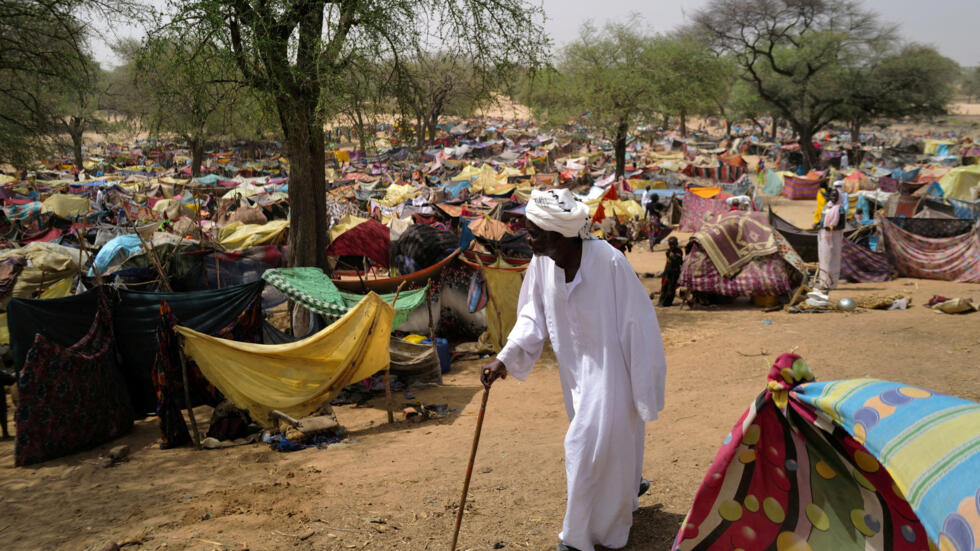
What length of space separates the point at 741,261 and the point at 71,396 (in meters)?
7.81

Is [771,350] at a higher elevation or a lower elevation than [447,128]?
lower

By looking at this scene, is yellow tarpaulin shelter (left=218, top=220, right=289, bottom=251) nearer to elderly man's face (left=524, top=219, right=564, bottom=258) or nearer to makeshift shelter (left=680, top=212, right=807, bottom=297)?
makeshift shelter (left=680, top=212, right=807, bottom=297)

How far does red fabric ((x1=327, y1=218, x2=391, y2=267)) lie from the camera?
1080 centimetres

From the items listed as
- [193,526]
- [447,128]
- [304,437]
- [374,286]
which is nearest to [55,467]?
[304,437]

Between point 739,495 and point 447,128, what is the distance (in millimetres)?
52349

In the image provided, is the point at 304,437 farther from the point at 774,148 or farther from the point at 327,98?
the point at 774,148

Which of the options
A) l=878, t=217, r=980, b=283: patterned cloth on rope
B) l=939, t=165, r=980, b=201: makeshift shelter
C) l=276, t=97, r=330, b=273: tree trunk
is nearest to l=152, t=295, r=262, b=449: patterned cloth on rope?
l=276, t=97, r=330, b=273: tree trunk

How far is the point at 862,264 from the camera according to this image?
11.1 m

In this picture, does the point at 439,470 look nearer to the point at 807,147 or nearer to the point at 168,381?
the point at 168,381

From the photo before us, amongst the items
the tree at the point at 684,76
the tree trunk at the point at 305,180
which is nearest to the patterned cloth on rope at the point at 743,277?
the tree trunk at the point at 305,180

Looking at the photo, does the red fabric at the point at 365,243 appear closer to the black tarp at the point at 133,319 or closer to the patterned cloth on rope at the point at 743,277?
the black tarp at the point at 133,319

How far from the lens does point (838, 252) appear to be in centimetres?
1016

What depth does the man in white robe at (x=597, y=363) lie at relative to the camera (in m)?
2.80

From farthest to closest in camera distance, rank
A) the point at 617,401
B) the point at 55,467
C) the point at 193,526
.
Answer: the point at 55,467
the point at 193,526
the point at 617,401
